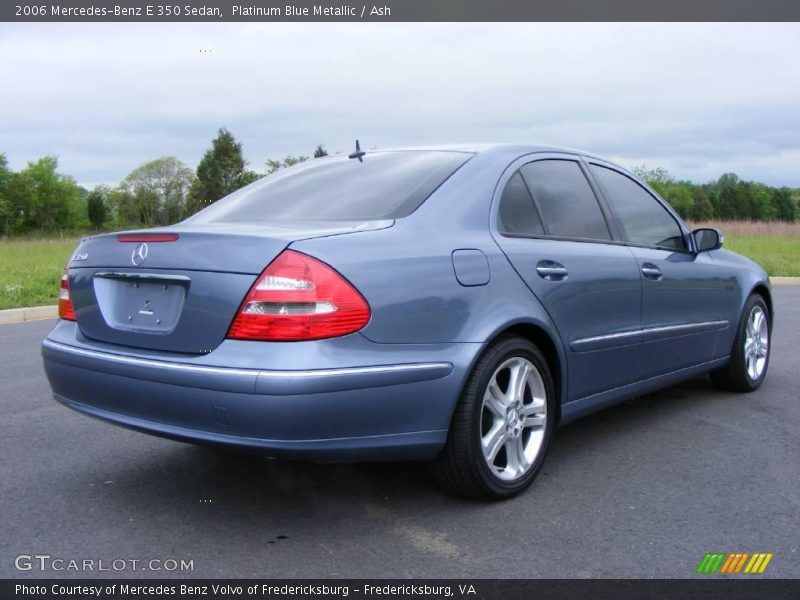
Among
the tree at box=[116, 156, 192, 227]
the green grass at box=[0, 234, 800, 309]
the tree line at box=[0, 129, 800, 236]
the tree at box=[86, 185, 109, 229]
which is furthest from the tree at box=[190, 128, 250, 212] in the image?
the green grass at box=[0, 234, 800, 309]

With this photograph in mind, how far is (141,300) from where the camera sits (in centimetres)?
310

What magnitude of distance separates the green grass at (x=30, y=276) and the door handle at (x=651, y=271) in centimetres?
1043

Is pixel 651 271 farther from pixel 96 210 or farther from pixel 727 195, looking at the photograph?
pixel 96 210

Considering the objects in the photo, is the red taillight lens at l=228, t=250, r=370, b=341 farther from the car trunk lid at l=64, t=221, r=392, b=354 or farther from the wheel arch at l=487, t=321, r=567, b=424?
the wheel arch at l=487, t=321, r=567, b=424

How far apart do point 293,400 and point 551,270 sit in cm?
147

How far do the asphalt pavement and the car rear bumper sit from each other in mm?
366

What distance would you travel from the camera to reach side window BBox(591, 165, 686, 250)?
4.47 meters

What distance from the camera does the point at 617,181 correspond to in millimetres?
4602

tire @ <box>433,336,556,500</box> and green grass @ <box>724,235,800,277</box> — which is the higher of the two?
tire @ <box>433,336,556,500</box>

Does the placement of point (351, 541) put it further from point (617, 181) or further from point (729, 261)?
point (729, 261)

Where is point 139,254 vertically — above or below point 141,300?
above

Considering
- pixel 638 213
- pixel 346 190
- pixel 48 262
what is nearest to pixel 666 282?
pixel 638 213
